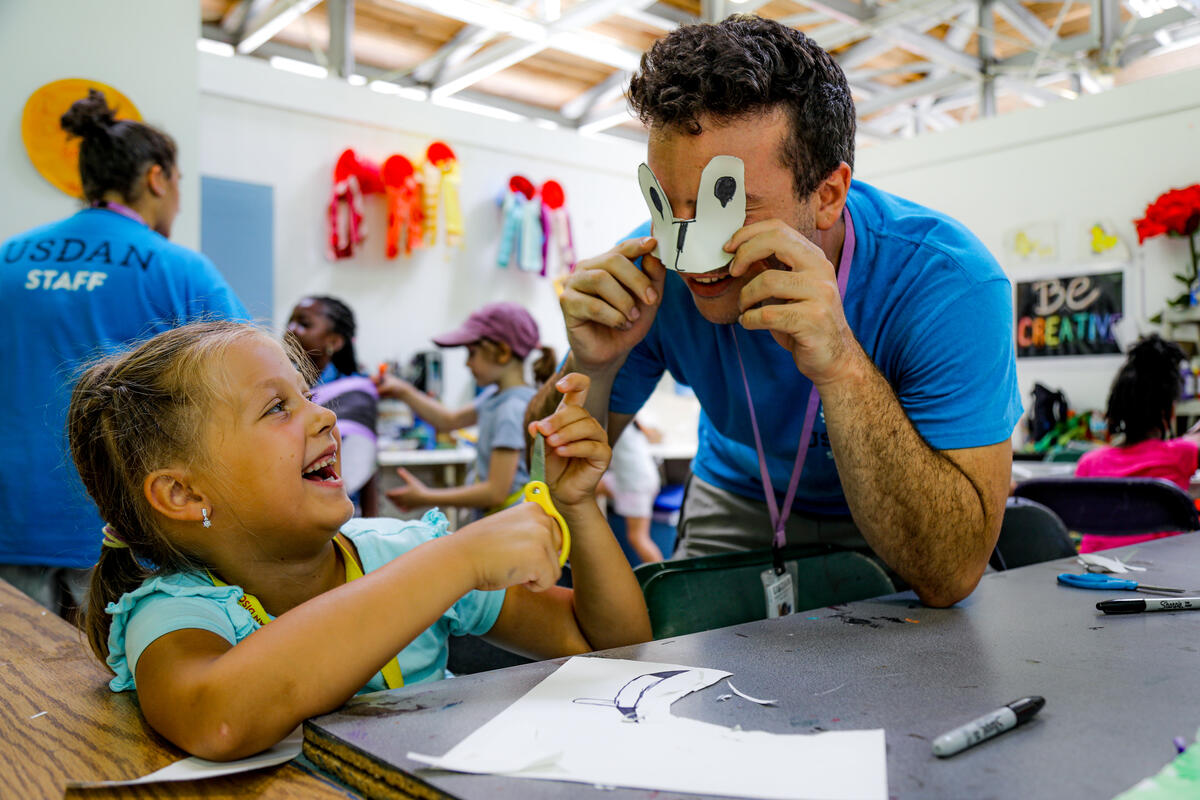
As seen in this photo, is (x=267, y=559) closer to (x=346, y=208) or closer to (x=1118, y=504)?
(x=1118, y=504)

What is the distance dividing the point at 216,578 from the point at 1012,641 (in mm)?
873

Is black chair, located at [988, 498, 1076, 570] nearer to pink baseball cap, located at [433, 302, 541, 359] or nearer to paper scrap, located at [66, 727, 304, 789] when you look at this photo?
paper scrap, located at [66, 727, 304, 789]

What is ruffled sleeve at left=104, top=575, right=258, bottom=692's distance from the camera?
861 mm

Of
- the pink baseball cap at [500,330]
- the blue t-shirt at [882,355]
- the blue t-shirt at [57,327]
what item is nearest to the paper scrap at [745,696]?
the blue t-shirt at [882,355]

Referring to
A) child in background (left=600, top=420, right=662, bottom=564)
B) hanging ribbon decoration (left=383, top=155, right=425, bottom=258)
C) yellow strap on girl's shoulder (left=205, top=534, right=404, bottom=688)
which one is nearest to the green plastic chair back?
yellow strap on girl's shoulder (left=205, top=534, right=404, bottom=688)

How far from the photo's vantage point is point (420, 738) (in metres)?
0.68

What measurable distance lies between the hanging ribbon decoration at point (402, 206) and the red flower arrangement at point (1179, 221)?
3.81 meters

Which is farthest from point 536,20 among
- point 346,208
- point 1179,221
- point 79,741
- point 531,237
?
point 79,741

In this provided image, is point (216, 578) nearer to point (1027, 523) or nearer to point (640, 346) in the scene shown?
point (640, 346)

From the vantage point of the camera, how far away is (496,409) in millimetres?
3225

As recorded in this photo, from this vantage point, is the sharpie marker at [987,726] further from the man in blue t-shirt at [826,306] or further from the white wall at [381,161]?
the white wall at [381,161]

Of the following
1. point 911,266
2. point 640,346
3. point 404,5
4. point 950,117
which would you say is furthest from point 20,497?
point 950,117

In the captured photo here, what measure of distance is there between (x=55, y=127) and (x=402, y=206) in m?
2.49

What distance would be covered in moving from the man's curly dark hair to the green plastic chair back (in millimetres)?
542
